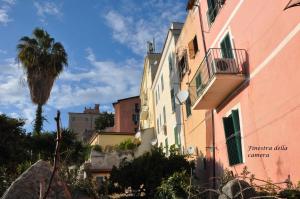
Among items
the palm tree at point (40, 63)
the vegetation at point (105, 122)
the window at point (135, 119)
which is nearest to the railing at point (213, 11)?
the palm tree at point (40, 63)

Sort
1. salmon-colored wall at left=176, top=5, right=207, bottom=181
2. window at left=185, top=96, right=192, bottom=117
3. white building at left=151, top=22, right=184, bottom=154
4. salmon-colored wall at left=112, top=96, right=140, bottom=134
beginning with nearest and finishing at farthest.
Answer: salmon-colored wall at left=176, top=5, right=207, bottom=181
window at left=185, top=96, right=192, bottom=117
white building at left=151, top=22, right=184, bottom=154
salmon-colored wall at left=112, top=96, right=140, bottom=134

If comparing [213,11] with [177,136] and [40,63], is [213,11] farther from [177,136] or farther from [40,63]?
[40,63]

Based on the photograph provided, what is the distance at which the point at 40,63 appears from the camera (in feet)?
87.6

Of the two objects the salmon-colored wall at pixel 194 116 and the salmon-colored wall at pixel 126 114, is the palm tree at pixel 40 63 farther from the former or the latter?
the salmon-colored wall at pixel 126 114

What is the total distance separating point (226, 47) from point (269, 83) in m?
3.63

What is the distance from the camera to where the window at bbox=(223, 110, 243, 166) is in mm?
12779

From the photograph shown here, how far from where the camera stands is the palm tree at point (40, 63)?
2578 cm

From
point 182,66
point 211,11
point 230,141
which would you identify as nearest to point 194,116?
point 182,66

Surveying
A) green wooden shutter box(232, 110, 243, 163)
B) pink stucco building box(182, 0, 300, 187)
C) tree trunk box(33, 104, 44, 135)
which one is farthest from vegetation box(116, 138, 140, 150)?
green wooden shutter box(232, 110, 243, 163)

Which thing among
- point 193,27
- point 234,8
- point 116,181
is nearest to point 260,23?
point 234,8

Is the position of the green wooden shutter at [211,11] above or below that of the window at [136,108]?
below

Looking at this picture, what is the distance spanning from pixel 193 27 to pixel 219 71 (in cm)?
710

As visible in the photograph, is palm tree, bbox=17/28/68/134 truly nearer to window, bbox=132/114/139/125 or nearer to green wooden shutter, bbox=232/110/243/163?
green wooden shutter, bbox=232/110/243/163

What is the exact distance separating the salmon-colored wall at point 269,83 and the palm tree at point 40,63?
16331mm
